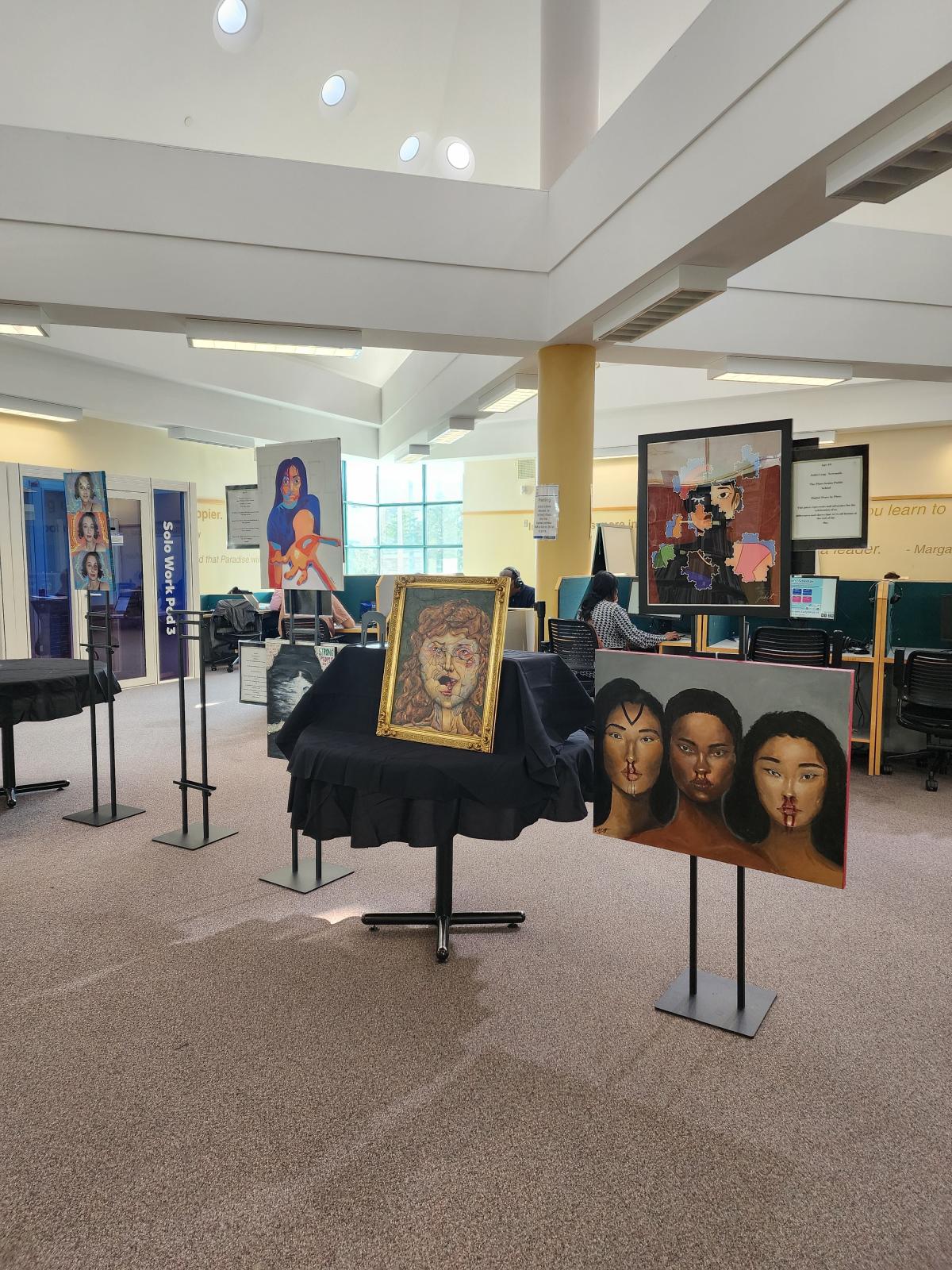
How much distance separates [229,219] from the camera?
5.44 m

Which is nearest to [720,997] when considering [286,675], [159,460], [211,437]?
[286,675]

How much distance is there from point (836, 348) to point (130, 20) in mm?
6486

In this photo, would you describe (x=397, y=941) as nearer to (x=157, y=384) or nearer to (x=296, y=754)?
(x=296, y=754)

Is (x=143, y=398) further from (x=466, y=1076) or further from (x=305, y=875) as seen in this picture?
(x=466, y=1076)

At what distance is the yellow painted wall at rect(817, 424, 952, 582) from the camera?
9.87 m

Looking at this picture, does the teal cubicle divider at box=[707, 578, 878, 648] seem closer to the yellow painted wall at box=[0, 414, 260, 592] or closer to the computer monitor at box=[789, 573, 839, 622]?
the computer monitor at box=[789, 573, 839, 622]

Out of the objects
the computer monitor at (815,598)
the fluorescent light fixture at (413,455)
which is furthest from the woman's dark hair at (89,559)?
the fluorescent light fixture at (413,455)

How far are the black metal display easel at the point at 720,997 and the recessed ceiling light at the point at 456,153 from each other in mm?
8993

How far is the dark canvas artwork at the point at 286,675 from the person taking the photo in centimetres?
373

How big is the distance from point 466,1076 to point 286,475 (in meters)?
2.74

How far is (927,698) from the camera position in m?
5.30

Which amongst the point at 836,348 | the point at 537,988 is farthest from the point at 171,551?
the point at 537,988

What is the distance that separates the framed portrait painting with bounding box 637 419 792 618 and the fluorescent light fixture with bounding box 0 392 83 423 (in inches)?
312

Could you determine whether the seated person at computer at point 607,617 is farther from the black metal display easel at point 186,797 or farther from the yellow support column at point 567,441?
the black metal display easel at point 186,797
